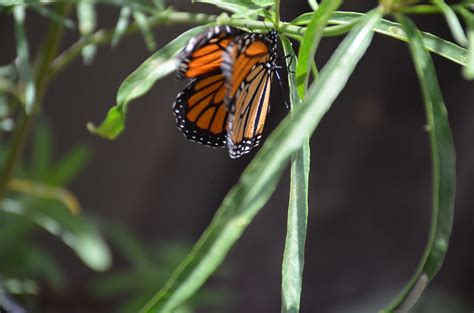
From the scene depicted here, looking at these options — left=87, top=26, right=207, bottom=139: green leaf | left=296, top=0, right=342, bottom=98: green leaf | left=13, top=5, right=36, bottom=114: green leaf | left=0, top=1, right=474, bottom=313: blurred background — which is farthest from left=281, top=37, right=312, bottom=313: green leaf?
left=0, top=1, right=474, bottom=313: blurred background

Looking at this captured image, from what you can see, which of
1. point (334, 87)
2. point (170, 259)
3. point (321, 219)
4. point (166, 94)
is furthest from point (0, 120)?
point (321, 219)

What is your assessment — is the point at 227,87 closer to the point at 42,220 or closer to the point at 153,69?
the point at 153,69

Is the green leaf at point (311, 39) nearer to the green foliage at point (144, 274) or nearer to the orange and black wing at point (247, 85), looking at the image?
the orange and black wing at point (247, 85)

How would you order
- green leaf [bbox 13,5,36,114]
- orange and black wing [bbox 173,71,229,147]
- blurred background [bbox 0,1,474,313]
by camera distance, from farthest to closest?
blurred background [bbox 0,1,474,313] < green leaf [bbox 13,5,36,114] < orange and black wing [bbox 173,71,229,147]

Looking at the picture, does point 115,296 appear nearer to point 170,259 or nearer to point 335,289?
point 170,259

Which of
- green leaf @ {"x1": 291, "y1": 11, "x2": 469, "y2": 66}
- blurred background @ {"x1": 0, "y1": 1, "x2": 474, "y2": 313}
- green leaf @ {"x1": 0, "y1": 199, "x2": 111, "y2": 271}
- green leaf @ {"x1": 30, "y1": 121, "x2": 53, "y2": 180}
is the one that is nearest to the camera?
green leaf @ {"x1": 291, "y1": 11, "x2": 469, "y2": 66}

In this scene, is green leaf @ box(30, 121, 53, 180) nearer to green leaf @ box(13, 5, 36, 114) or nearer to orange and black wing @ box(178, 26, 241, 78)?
green leaf @ box(13, 5, 36, 114)
